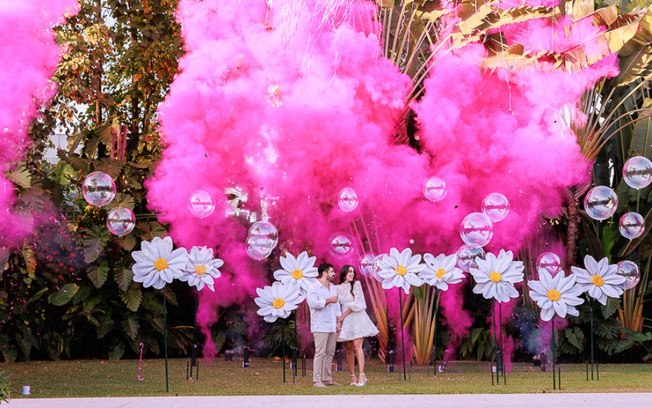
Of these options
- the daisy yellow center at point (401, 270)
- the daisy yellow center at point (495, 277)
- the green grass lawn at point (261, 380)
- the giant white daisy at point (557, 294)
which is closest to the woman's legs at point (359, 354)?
the green grass lawn at point (261, 380)

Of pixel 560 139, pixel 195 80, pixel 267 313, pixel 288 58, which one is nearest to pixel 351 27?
pixel 288 58

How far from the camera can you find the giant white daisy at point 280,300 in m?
12.3

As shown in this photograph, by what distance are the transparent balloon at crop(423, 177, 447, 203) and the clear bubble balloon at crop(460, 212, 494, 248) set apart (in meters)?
0.59

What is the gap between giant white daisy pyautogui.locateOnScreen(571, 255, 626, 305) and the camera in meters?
12.3

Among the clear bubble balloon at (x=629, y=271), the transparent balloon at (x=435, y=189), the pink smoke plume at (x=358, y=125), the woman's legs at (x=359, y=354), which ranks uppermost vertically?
the pink smoke plume at (x=358, y=125)

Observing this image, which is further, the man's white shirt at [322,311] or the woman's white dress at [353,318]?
the woman's white dress at [353,318]

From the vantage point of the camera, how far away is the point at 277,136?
48.8 feet

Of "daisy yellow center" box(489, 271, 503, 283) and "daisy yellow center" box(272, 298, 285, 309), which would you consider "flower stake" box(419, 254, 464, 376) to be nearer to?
"daisy yellow center" box(489, 271, 503, 283)

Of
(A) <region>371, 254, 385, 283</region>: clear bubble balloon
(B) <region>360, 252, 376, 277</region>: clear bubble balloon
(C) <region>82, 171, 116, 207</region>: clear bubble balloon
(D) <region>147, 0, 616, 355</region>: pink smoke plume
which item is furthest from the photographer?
(D) <region>147, 0, 616, 355</region>: pink smoke plume

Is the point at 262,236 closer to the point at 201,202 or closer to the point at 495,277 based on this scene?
the point at 201,202

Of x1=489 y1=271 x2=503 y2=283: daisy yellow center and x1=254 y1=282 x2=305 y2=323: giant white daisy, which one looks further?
x1=254 y1=282 x2=305 y2=323: giant white daisy

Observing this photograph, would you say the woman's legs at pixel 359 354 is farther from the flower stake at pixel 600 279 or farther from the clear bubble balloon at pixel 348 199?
the flower stake at pixel 600 279

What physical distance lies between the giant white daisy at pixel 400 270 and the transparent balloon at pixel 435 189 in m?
1.37

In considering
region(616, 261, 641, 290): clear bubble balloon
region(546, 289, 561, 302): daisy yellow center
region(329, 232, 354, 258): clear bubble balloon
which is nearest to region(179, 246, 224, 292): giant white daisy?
region(329, 232, 354, 258): clear bubble balloon
